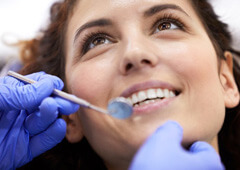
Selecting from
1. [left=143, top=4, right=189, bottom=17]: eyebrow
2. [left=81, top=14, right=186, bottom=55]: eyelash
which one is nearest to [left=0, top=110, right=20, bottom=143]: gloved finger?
[left=81, top=14, right=186, bottom=55]: eyelash

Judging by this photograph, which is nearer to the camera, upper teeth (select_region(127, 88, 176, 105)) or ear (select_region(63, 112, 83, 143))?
upper teeth (select_region(127, 88, 176, 105))

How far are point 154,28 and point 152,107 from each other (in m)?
0.40

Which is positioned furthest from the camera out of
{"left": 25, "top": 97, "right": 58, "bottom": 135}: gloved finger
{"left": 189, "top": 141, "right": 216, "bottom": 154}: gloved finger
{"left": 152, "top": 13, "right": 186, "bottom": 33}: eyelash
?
{"left": 152, "top": 13, "right": 186, "bottom": 33}: eyelash

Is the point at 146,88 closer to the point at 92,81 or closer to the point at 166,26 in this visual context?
the point at 92,81

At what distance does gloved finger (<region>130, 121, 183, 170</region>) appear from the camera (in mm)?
793

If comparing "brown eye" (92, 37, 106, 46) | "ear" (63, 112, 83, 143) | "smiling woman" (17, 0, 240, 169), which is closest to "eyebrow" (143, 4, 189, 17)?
"smiling woman" (17, 0, 240, 169)

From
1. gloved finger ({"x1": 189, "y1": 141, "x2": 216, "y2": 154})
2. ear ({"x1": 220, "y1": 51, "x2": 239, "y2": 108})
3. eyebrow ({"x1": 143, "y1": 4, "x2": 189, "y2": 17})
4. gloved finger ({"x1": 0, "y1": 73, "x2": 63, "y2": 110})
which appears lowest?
ear ({"x1": 220, "y1": 51, "x2": 239, "y2": 108})

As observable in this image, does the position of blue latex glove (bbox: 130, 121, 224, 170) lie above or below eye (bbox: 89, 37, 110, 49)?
below

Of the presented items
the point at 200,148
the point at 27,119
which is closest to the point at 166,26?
the point at 200,148

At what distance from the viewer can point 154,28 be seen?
1129mm

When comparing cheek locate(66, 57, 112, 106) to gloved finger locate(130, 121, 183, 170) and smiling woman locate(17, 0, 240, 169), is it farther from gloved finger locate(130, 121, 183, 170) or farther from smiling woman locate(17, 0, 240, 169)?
gloved finger locate(130, 121, 183, 170)

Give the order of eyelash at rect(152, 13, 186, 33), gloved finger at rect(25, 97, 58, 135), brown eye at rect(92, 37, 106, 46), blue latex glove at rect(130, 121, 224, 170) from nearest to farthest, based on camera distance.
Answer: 1. blue latex glove at rect(130, 121, 224, 170)
2. gloved finger at rect(25, 97, 58, 135)
3. eyelash at rect(152, 13, 186, 33)
4. brown eye at rect(92, 37, 106, 46)

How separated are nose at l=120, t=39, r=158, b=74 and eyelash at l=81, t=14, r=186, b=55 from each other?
184mm

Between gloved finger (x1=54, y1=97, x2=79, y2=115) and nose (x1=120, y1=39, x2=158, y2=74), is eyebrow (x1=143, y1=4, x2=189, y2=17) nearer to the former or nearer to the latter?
nose (x1=120, y1=39, x2=158, y2=74)
